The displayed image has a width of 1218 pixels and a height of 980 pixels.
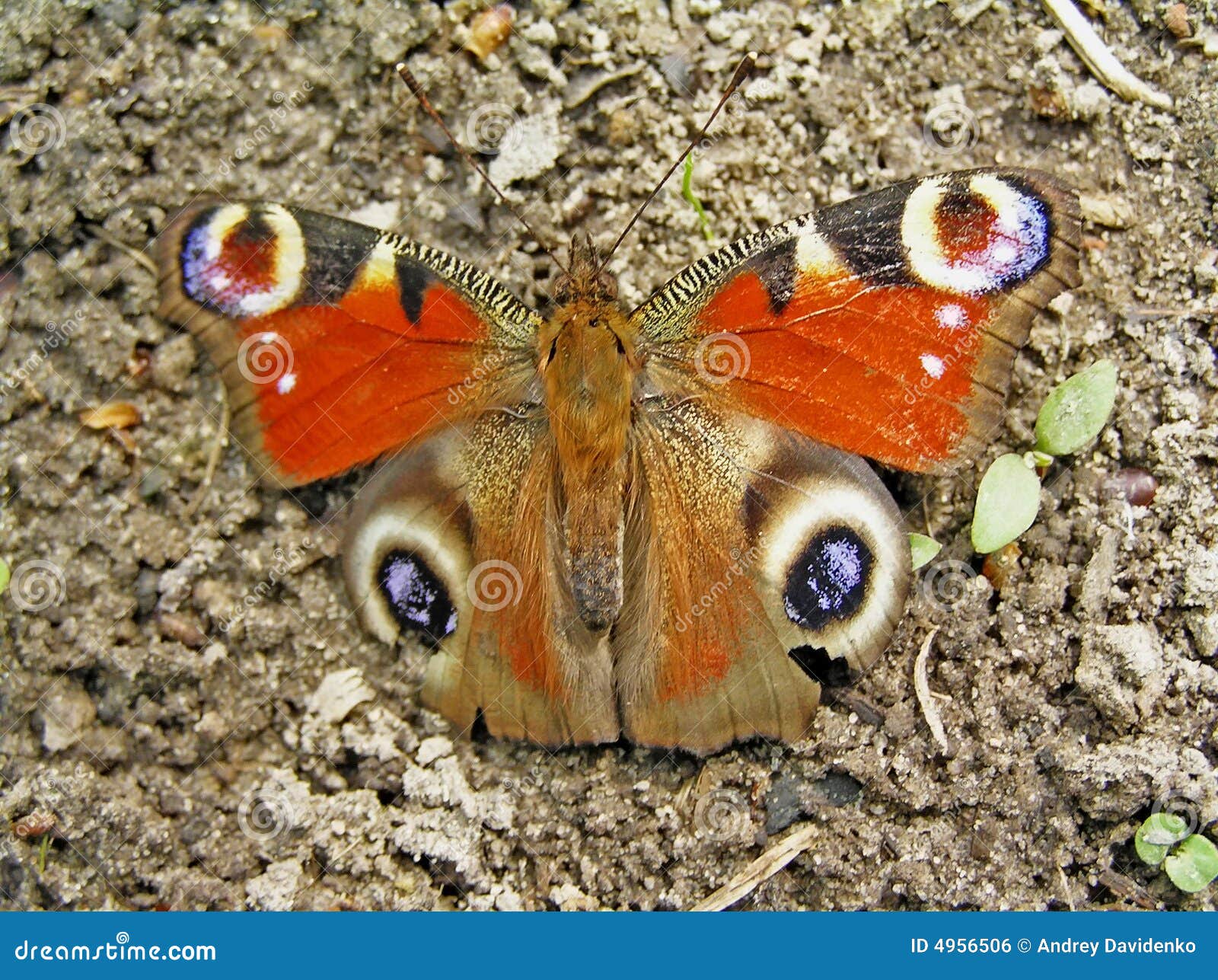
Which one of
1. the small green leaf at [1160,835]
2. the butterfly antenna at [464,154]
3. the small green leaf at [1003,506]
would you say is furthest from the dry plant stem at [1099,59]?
the small green leaf at [1160,835]

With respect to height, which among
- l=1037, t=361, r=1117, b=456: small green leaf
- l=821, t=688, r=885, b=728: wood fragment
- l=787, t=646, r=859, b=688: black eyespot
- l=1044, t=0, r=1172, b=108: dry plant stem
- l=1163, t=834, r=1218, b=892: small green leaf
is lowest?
l=1163, t=834, r=1218, b=892: small green leaf

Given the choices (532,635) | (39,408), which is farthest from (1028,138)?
(39,408)

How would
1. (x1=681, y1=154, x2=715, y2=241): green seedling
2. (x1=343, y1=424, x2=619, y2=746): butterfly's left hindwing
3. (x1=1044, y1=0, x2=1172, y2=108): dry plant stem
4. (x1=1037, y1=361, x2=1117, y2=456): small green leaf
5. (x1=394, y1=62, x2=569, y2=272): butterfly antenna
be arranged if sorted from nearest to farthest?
1. (x1=343, y1=424, x2=619, y2=746): butterfly's left hindwing
2. (x1=1037, y1=361, x2=1117, y2=456): small green leaf
3. (x1=394, y1=62, x2=569, y2=272): butterfly antenna
4. (x1=681, y1=154, x2=715, y2=241): green seedling
5. (x1=1044, y1=0, x2=1172, y2=108): dry plant stem

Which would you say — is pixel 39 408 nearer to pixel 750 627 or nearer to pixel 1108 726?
pixel 750 627

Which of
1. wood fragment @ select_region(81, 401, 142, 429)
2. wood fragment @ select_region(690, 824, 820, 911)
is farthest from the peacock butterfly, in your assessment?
wood fragment @ select_region(81, 401, 142, 429)

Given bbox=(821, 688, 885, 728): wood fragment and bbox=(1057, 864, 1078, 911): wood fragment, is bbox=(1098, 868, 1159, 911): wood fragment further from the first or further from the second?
bbox=(821, 688, 885, 728): wood fragment

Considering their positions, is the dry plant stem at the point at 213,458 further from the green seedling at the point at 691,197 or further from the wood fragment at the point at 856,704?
the wood fragment at the point at 856,704
